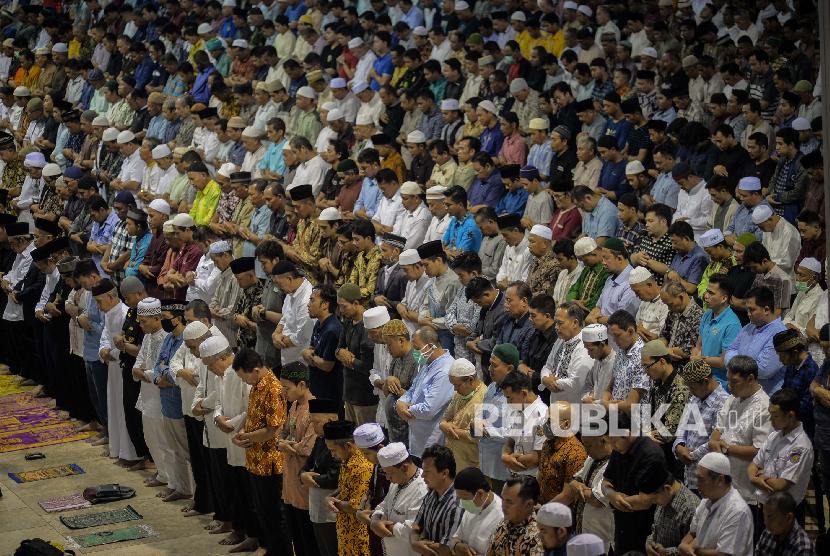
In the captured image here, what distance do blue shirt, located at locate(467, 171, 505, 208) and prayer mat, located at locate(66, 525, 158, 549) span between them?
15.7 feet

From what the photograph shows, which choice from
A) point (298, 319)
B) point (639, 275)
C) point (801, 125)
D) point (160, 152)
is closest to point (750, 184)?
point (801, 125)

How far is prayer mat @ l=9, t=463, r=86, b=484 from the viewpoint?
13125 millimetres

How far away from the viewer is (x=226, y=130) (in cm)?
1733

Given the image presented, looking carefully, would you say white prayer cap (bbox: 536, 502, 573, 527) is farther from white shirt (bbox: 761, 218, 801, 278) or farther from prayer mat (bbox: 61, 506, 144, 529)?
prayer mat (bbox: 61, 506, 144, 529)

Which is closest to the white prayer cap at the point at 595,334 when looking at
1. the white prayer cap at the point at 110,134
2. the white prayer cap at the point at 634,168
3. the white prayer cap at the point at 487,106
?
the white prayer cap at the point at 634,168

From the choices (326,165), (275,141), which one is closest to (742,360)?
(326,165)

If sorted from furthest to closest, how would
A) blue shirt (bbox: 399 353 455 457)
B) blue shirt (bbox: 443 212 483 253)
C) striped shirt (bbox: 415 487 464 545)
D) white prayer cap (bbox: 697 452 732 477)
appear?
blue shirt (bbox: 443 212 483 253) < blue shirt (bbox: 399 353 455 457) < striped shirt (bbox: 415 487 464 545) < white prayer cap (bbox: 697 452 732 477)

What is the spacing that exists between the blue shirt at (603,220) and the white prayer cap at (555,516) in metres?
5.16

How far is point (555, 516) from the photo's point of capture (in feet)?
26.0

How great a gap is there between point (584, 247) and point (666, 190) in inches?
94.2

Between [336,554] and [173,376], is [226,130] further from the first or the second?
[336,554]

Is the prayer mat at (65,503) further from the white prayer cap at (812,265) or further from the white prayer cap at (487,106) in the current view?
the white prayer cap at (812,265)

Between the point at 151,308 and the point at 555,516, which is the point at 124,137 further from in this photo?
the point at 555,516

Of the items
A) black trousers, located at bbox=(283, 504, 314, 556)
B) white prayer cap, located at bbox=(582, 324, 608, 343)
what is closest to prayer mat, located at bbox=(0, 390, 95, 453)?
black trousers, located at bbox=(283, 504, 314, 556)
